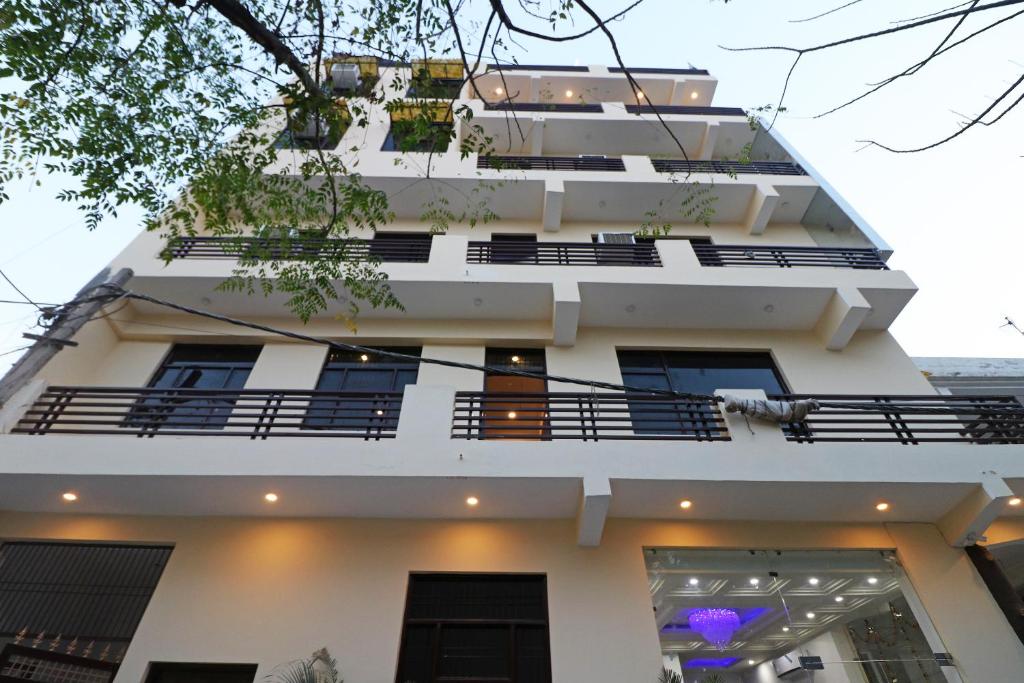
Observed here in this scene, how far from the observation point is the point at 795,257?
912 centimetres

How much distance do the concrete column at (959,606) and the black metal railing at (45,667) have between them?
9013 millimetres

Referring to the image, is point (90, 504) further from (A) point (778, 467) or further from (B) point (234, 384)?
(A) point (778, 467)

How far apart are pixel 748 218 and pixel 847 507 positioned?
22.2 ft

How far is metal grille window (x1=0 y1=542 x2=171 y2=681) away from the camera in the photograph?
533 cm

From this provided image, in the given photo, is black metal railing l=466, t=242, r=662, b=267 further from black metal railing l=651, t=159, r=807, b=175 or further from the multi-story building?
black metal railing l=651, t=159, r=807, b=175

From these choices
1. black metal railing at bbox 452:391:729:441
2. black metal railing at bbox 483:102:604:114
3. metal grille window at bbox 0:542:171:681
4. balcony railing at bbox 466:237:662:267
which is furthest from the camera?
black metal railing at bbox 483:102:604:114

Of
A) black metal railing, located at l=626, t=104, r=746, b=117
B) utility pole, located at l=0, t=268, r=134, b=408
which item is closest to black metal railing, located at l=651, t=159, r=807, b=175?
black metal railing, located at l=626, t=104, r=746, b=117

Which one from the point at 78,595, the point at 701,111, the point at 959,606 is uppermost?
the point at 701,111

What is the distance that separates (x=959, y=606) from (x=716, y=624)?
2.77 metres

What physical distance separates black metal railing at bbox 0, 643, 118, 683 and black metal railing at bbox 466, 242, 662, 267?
7034 mm

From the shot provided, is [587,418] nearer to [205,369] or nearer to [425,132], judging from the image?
[425,132]

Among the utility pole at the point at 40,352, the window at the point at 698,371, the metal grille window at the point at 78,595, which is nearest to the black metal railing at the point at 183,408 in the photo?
the utility pole at the point at 40,352

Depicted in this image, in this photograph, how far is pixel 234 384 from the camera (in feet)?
25.2

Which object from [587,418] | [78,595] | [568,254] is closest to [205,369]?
[78,595]
